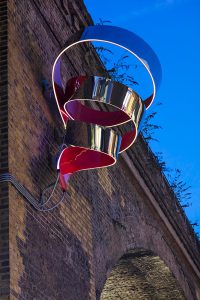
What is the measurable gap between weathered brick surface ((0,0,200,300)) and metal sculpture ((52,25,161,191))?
0.83 ft

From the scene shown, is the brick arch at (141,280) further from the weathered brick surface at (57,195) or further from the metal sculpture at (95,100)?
the metal sculpture at (95,100)

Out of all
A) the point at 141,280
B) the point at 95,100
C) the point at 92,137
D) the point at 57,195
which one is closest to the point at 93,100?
the point at 95,100

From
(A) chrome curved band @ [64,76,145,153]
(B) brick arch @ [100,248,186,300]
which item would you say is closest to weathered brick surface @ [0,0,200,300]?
(A) chrome curved band @ [64,76,145,153]

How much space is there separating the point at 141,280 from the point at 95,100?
269 inches

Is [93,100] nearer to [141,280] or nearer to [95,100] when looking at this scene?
[95,100]

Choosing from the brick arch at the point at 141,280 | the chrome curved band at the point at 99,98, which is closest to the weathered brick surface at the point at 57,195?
the chrome curved band at the point at 99,98

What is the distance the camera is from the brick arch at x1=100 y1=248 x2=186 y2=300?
12.9m

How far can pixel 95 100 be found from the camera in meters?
7.95

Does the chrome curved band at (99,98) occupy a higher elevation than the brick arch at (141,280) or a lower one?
higher

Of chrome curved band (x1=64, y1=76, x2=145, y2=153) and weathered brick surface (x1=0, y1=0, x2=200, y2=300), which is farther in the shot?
chrome curved band (x1=64, y1=76, x2=145, y2=153)

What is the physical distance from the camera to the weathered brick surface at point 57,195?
7.04 metres

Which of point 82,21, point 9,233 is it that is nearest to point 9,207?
point 9,233

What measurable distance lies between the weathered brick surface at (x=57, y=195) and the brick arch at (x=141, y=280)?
150cm

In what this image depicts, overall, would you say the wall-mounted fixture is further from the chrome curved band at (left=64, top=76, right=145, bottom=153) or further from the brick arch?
the brick arch
